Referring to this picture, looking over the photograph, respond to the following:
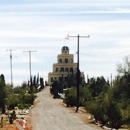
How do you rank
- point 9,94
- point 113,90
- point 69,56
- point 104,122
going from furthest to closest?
point 69,56
point 9,94
point 113,90
point 104,122

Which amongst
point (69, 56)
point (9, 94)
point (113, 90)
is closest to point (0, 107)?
point (9, 94)

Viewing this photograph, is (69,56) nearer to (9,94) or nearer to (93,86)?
(93,86)

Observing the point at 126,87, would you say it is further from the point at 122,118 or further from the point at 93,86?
the point at 93,86

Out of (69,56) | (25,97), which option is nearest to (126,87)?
(25,97)

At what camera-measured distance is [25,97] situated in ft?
228

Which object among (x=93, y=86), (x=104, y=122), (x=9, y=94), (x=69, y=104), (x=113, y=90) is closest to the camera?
(x=104, y=122)

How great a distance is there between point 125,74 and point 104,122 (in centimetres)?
1910

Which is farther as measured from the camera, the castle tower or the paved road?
the castle tower

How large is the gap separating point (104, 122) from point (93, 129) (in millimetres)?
4096

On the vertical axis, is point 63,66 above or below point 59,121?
above

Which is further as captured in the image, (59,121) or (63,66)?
(63,66)

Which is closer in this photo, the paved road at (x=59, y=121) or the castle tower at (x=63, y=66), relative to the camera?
the paved road at (x=59, y=121)

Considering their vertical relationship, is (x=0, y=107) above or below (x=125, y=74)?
below

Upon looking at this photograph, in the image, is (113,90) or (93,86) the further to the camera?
(93,86)
